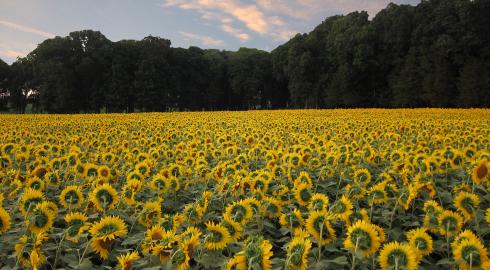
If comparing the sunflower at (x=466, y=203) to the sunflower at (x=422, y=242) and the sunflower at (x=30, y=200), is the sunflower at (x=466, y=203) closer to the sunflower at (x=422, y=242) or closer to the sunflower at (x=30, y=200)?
the sunflower at (x=422, y=242)

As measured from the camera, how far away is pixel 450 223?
11.0 ft

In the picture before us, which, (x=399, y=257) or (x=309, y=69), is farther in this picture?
(x=309, y=69)

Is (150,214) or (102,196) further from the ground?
(102,196)

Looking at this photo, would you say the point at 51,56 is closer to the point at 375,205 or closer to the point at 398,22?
the point at 398,22

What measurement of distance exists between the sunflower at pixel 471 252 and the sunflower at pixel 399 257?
29 centimetres

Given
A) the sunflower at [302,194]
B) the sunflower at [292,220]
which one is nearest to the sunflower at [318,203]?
the sunflower at [292,220]

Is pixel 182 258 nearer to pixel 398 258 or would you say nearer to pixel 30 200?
pixel 398 258

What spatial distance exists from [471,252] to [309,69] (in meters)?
60.1

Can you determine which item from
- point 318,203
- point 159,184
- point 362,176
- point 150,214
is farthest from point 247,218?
point 362,176

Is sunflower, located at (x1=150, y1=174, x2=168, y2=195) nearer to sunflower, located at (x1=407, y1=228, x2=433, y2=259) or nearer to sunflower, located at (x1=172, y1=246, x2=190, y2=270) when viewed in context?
sunflower, located at (x1=172, y1=246, x2=190, y2=270)

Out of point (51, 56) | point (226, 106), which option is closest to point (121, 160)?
point (51, 56)

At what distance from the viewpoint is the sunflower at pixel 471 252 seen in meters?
2.55

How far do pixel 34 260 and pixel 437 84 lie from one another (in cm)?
5057

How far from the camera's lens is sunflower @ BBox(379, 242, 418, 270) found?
2471 millimetres
